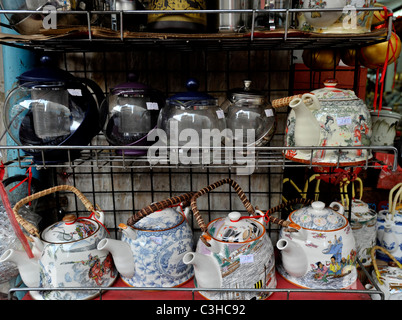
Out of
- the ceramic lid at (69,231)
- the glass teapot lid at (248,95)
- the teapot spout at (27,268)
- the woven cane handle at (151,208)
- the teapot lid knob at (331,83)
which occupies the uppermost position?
the teapot lid knob at (331,83)

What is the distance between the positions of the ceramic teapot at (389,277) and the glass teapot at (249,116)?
59 cm

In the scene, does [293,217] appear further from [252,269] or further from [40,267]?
[40,267]

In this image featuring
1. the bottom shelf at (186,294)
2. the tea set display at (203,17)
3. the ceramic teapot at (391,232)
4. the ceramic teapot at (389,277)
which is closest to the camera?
the tea set display at (203,17)

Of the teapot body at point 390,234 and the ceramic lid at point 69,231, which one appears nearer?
the ceramic lid at point 69,231

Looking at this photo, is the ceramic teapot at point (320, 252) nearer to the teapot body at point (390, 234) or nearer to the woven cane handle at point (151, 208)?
the woven cane handle at point (151, 208)

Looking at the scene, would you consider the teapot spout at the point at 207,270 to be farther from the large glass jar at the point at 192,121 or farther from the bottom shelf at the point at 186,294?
the large glass jar at the point at 192,121

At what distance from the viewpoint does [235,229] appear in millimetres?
817

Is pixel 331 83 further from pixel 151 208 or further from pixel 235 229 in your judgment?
pixel 151 208

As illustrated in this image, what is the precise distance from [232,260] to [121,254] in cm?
27

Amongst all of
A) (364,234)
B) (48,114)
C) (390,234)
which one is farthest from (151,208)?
(390,234)

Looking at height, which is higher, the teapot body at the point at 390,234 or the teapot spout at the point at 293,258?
the teapot spout at the point at 293,258

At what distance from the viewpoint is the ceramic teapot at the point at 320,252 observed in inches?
32.5

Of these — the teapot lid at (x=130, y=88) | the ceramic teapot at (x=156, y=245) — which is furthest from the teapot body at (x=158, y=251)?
the teapot lid at (x=130, y=88)

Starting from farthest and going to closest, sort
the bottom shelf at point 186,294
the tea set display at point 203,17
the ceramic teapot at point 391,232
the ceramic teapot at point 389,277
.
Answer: the ceramic teapot at point 391,232, the ceramic teapot at point 389,277, the bottom shelf at point 186,294, the tea set display at point 203,17
